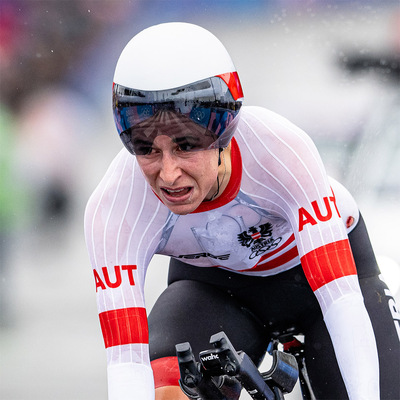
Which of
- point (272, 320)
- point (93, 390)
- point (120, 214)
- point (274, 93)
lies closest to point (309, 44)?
point (274, 93)

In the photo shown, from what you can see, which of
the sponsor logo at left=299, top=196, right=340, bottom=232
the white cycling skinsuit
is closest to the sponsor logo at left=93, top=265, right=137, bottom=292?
the white cycling skinsuit

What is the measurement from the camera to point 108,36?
6867 mm

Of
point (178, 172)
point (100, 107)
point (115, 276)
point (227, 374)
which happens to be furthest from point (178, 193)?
point (100, 107)

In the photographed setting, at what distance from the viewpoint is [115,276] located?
2.25 metres

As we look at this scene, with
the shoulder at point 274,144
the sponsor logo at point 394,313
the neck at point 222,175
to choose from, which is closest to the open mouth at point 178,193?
the neck at point 222,175

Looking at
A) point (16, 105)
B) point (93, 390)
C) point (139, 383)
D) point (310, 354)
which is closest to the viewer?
point (139, 383)

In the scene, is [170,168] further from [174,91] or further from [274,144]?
[274,144]

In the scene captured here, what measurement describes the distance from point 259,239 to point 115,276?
1.65 feet

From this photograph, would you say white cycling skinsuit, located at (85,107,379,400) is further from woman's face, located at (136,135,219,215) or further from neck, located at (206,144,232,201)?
woman's face, located at (136,135,219,215)

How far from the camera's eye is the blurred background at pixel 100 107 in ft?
17.8

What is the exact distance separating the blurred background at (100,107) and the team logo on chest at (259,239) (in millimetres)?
2322

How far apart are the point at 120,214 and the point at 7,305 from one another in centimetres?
327

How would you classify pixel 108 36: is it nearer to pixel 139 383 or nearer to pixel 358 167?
pixel 358 167

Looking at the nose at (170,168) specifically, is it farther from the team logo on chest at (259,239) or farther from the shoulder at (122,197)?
the team logo on chest at (259,239)
